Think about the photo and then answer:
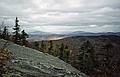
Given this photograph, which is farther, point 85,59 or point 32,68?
point 85,59

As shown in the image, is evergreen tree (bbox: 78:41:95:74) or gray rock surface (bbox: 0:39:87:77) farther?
evergreen tree (bbox: 78:41:95:74)

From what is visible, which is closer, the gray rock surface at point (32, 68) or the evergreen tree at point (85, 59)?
the gray rock surface at point (32, 68)

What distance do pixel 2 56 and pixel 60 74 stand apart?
2854mm

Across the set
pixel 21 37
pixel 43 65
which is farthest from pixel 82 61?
pixel 43 65

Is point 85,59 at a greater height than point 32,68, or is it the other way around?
point 32,68

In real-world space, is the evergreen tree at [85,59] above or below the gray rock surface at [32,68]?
below

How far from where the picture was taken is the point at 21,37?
50594 mm

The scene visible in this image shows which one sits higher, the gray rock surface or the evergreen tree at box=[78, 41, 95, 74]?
the gray rock surface

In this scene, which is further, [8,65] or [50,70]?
[50,70]

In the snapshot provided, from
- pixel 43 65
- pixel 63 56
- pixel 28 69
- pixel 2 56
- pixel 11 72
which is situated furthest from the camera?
pixel 63 56

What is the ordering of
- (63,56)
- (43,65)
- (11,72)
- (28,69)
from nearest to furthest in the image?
(11,72)
(28,69)
(43,65)
(63,56)

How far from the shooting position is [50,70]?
29.0 feet

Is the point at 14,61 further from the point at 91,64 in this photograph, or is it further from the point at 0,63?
the point at 91,64

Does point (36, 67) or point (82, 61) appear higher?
point (36, 67)
